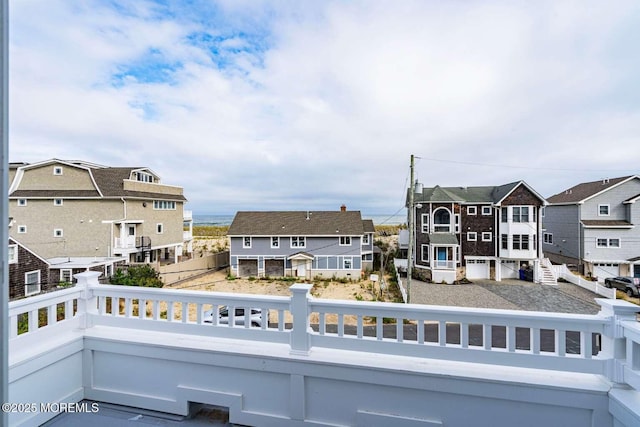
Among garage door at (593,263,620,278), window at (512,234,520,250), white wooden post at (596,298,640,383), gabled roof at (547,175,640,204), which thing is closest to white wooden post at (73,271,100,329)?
white wooden post at (596,298,640,383)

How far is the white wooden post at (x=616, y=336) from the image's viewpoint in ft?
4.11

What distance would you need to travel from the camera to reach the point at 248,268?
40.7ft

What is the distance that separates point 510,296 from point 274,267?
30.4 feet

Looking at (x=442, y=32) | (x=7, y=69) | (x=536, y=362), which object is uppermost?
(x=442, y=32)

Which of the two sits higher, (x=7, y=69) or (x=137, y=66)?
(x=137, y=66)

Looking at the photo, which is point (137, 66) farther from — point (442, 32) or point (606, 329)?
point (606, 329)

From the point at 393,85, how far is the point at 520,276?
35.5 ft

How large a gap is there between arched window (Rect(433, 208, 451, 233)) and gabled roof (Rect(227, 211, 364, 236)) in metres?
3.26

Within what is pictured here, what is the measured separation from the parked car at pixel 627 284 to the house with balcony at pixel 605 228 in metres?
1.31

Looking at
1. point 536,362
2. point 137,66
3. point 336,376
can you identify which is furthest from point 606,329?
point 137,66

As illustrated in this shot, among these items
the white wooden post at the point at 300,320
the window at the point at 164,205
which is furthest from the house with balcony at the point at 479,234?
the white wooden post at the point at 300,320

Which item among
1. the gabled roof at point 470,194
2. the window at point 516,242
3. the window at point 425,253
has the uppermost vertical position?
the gabled roof at point 470,194

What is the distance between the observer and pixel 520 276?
11.2m

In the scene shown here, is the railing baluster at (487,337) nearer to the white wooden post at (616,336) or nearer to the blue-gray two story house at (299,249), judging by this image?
the white wooden post at (616,336)
